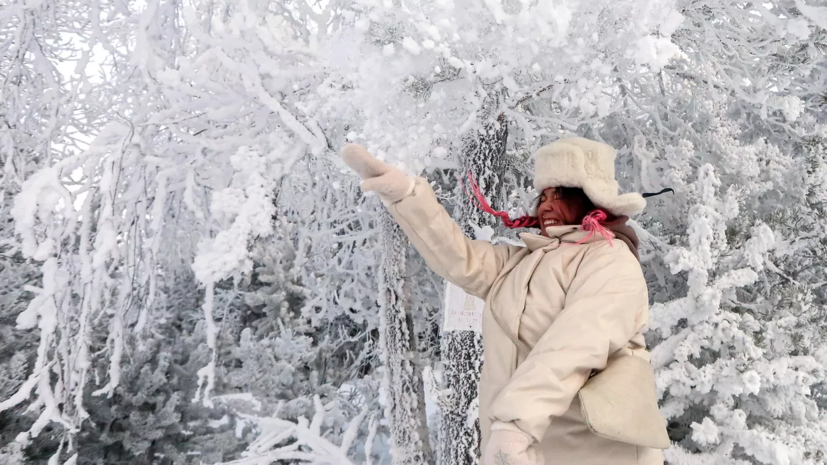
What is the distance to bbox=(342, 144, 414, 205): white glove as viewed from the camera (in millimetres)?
1416

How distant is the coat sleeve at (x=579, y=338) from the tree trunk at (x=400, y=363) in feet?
5.35

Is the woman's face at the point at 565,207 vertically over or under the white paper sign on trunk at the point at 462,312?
over

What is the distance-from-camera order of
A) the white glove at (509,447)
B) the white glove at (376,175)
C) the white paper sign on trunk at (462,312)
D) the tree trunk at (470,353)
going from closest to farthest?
the white glove at (509,447)
the white glove at (376,175)
the white paper sign on trunk at (462,312)
the tree trunk at (470,353)

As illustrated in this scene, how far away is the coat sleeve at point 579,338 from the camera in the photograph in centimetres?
112

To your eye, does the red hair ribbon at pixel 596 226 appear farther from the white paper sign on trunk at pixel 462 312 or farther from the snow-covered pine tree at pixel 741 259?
the snow-covered pine tree at pixel 741 259

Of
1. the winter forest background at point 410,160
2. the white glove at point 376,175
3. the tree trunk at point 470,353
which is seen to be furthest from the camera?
the tree trunk at point 470,353

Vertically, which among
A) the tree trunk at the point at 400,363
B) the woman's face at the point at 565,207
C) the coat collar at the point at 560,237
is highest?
the woman's face at the point at 565,207

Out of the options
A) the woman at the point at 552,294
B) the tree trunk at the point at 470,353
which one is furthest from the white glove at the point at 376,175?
the tree trunk at the point at 470,353

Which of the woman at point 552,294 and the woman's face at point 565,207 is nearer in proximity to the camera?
the woman at point 552,294

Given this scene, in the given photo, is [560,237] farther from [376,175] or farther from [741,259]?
[741,259]

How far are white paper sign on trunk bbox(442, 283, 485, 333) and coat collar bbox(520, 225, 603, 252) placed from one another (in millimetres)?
741

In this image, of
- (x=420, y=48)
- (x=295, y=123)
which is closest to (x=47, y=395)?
(x=295, y=123)

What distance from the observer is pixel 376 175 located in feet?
4.86

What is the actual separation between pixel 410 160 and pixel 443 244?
0.64 m
